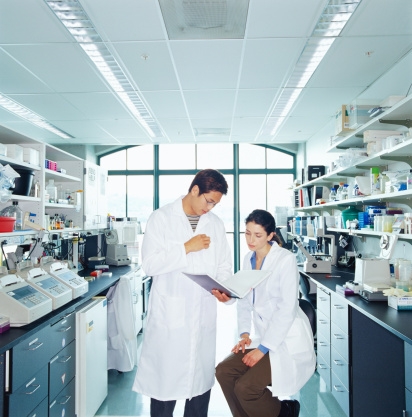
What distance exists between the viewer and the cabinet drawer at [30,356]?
1.65 metres

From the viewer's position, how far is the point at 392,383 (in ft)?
7.32

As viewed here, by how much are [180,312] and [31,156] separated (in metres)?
2.08

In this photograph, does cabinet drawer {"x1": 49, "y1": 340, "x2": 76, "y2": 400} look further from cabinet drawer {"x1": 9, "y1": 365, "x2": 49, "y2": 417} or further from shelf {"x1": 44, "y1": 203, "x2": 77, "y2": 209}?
shelf {"x1": 44, "y1": 203, "x2": 77, "y2": 209}

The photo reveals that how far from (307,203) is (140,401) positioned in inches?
151

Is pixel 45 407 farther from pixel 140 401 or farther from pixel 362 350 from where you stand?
pixel 362 350

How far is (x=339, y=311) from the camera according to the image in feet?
8.48

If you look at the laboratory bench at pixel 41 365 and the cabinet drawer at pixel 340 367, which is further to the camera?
the cabinet drawer at pixel 340 367

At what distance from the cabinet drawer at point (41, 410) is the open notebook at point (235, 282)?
1038 millimetres

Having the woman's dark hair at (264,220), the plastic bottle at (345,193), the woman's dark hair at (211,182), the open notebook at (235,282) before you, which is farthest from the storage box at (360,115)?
the open notebook at (235,282)

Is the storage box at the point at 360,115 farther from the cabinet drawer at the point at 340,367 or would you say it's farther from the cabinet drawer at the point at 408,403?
the cabinet drawer at the point at 408,403

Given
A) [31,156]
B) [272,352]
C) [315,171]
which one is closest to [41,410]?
[272,352]

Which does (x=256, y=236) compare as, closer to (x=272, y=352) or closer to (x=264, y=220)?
(x=264, y=220)

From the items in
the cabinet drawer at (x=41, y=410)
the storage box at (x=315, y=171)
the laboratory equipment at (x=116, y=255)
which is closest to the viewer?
the cabinet drawer at (x=41, y=410)

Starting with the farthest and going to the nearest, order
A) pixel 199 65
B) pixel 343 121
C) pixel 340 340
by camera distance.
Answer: pixel 343 121
pixel 199 65
pixel 340 340
